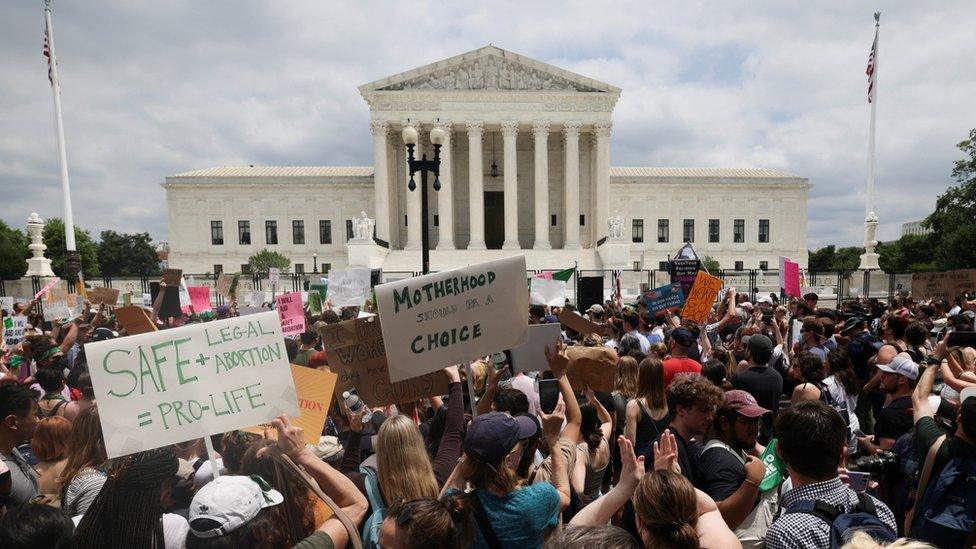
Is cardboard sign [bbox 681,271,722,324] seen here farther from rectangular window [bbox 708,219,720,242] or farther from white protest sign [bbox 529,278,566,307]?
rectangular window [bbox 708,219,720,242]

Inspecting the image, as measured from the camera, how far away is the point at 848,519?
6.87 ft

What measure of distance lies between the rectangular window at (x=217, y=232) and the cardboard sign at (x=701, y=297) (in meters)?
49.7

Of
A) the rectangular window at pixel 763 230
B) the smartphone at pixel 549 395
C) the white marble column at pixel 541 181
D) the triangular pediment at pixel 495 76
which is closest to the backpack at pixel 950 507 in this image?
the smartphone at pixel 549 395

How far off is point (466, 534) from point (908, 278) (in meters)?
33.8

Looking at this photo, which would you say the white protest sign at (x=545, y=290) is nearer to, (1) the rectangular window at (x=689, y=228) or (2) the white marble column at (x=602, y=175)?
(2) the white marble column at (x=602, y=175)

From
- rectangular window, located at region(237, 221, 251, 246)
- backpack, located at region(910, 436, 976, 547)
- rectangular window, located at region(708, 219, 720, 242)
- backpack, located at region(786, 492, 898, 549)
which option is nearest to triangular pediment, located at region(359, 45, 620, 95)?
rectangular window, located at region(708, 219, 720, 242)

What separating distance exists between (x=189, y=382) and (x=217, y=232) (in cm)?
5248

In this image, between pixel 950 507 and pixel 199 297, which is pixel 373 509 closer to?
pixel 950 507

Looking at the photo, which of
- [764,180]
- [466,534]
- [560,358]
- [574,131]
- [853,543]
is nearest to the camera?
[853,543]

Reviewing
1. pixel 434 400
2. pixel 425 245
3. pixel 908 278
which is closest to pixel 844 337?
pixel 434 400

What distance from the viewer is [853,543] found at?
150cm

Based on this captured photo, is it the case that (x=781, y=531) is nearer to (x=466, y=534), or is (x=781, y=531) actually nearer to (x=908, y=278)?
(x=466, y=534)

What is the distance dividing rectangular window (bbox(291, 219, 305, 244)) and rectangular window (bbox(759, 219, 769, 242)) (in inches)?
1684

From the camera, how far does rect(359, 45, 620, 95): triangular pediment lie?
43.0 m
